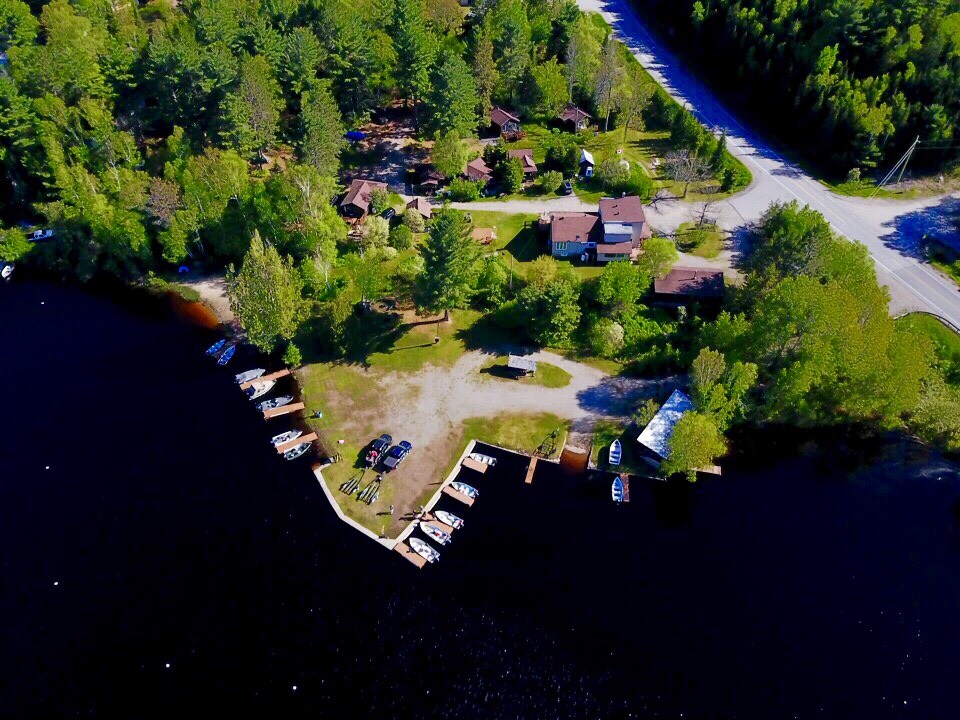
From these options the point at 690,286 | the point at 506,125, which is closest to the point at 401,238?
the point at 506,125

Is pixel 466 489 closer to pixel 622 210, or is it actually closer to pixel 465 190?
pixel 622 210

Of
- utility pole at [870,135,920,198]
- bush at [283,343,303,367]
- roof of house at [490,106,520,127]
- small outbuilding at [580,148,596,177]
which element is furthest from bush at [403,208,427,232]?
utility pole at [870,135,920,198]

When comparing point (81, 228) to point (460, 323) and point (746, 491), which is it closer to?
point (460, 323)

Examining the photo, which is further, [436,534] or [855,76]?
[855,76]

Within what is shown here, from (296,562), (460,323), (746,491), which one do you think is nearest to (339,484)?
(296,562)

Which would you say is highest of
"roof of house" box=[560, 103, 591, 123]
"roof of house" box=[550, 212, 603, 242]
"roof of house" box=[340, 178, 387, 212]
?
"roof of house" box=[560, 103, 591, 123]

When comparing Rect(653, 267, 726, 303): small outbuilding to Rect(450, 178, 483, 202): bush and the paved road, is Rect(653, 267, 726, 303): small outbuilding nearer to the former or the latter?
the paved road

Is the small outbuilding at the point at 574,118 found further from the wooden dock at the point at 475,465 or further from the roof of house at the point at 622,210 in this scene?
the wooden dock at the point at 475,465
